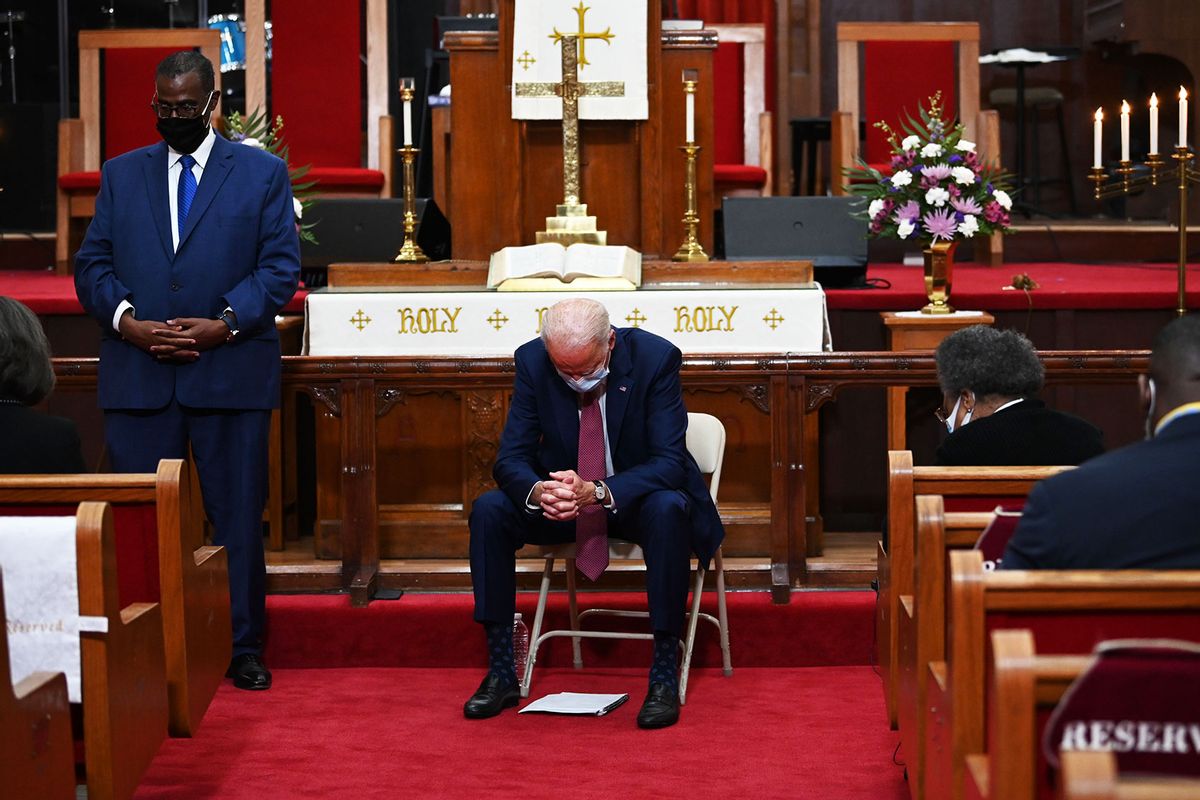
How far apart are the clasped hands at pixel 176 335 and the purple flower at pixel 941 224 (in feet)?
8.74

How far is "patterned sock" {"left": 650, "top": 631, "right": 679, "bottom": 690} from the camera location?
436 centimetres

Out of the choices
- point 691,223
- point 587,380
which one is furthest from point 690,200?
point 587,380

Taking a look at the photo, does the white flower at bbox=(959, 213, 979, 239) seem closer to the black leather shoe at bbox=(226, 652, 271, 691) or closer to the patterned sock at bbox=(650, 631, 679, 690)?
the patterned sock at bbox=(650, 631, 679, 690)

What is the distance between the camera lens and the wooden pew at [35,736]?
2.61m

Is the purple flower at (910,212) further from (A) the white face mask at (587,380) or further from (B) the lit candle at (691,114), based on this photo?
(A) the white face mask at (587,380)

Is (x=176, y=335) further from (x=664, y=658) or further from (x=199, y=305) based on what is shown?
→ (x=664, y=658)

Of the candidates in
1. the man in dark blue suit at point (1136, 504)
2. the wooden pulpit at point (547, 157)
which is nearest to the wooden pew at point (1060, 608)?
the man in dark blue suit at point (1136, 504)

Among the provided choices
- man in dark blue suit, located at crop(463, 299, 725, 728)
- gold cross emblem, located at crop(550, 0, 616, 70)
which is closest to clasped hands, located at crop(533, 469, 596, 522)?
man in dark blue suit, located at crop(463, 299, 725, 728)

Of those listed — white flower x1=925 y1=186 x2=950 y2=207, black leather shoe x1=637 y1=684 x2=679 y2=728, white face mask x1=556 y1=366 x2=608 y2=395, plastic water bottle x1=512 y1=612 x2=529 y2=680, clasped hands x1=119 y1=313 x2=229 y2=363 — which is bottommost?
black leather shoe x1=637 y1=684 x2=679 y2=728

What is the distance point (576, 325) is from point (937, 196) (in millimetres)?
2107

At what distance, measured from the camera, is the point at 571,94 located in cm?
591

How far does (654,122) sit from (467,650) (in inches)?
84.6

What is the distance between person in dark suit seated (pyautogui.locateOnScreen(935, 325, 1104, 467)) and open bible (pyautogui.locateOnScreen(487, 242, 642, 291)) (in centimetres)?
175

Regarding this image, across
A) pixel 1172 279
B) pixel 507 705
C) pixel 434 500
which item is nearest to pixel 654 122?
pixel 434 500
